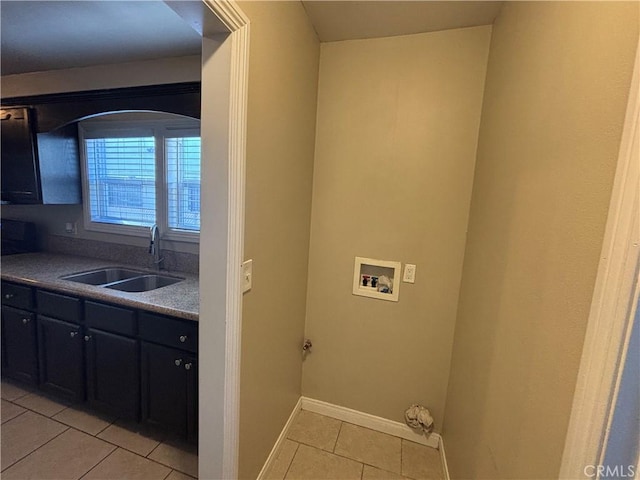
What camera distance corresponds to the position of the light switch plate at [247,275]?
1.16 meters

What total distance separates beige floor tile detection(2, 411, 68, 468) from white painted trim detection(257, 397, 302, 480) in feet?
4.41

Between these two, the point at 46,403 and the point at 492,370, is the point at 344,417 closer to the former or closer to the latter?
the point at 492,370

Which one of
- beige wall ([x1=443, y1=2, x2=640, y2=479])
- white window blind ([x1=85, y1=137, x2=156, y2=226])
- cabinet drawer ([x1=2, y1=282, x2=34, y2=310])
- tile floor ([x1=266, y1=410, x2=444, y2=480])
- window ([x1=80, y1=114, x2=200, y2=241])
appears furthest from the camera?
white window blind ([x1=85, y1=137, x2=156, y2=226])

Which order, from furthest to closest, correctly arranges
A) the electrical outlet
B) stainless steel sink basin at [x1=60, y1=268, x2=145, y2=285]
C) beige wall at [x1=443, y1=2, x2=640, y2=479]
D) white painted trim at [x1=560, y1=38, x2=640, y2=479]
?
1. stainless steel sink basin at [x1=60, y1=268, x2=145, y2=285]
2. the electrical outlet
3. beige wall at [x1=443, y1=2, x2=640, y2=479]
4. white painted trim at [x1=560, y1=38, x2=640, y2=479]

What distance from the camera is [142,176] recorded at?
8.16 ft

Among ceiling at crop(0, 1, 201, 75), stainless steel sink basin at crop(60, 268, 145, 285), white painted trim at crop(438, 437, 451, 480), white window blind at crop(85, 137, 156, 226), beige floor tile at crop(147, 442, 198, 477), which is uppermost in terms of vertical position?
ceiling at crop(0, 1, 201, 75)

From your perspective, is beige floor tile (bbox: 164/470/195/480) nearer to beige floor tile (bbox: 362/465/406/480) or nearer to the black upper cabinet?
beige floor tile (bbox: 362/465/406/480)

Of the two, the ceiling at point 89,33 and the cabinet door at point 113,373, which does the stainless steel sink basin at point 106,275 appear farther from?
the ceiling at point 89,33

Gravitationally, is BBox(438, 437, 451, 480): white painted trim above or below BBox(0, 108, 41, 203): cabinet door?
below

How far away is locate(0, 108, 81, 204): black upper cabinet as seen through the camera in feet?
7.61

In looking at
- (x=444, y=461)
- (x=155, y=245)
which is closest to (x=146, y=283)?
(x=155, y=245)

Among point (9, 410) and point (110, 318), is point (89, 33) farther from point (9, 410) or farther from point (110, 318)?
point (9, 410)

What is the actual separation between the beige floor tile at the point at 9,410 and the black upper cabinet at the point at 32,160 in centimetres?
151

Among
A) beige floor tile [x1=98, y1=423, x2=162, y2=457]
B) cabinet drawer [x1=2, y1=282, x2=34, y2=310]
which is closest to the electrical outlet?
beige floor tile [x1=98, y1=423, x2=162, y2=457]
